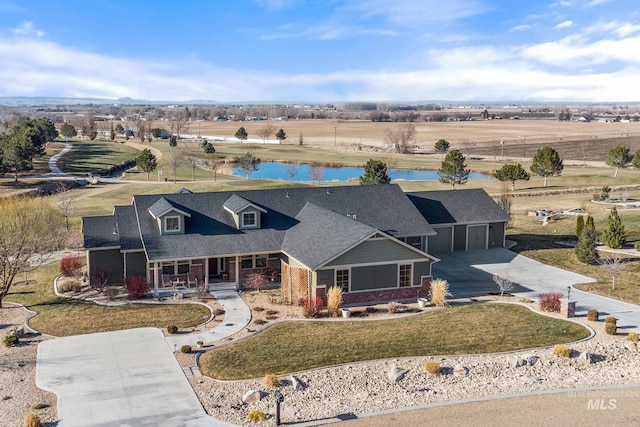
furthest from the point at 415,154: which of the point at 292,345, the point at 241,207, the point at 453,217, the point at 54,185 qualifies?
the point at 292,345

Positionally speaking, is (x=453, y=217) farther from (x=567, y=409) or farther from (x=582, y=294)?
(x=567, y=409)

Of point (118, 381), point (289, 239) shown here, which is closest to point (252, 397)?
point (118, 381)

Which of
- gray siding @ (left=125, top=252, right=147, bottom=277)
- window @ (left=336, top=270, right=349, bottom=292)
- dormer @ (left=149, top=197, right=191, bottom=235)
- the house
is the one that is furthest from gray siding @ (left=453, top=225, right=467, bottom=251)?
gray siding @ (left=125, top=252, right=147, bottom=277)

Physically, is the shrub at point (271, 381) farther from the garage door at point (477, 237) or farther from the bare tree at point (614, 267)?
the garage door at point (477, 237)

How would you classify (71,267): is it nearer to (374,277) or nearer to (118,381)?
(118,381)

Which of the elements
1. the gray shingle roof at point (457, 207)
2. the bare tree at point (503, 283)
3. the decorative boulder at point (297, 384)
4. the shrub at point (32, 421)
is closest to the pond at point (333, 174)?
the gray shingle roof at point (457, 207)
